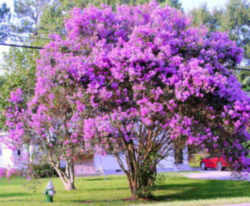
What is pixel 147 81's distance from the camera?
11.8 metres

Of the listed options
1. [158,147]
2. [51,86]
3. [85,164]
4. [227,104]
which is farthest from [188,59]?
[85,164]

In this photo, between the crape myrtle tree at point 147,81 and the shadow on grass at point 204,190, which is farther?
the shadow on grass at point 204,190

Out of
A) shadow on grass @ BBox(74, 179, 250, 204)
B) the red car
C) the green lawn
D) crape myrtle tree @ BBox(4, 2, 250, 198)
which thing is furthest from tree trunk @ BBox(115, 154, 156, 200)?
the red car

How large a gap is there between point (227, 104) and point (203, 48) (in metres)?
1.97

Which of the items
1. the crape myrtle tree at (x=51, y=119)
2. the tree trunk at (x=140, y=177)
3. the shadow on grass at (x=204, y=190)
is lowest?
the shadow on grass at (x=204, y=190)

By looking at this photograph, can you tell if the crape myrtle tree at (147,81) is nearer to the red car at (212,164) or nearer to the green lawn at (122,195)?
the green lawn at (122,195)

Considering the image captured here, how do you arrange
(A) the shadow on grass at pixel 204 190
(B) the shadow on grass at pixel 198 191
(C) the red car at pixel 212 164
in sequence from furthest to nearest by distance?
(C) the red car at pixel 212 164 → (A) the shadow on grass at pixel 204 190 → (B) the shadow on grass at pixel 198 191

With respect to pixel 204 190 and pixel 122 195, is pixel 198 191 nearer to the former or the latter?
pixel 204 190

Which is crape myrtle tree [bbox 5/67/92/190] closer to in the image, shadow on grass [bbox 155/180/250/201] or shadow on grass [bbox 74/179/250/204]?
shadow on grass [bbox 74/179/250/204]

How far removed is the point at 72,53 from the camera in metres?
12.9

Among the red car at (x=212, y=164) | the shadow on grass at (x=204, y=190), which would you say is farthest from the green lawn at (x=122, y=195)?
the red car at (x=212, y=164)

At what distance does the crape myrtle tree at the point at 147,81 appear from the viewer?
1173 cm

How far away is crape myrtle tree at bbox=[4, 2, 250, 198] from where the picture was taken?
11734 millimetres

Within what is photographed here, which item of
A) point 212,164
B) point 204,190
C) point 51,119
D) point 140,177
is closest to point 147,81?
point 51,119
